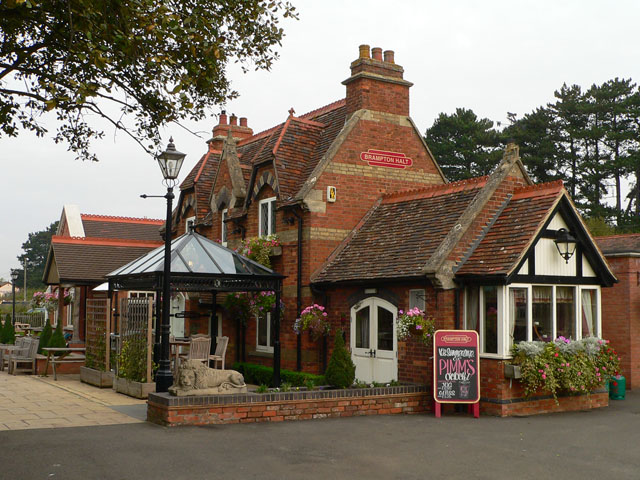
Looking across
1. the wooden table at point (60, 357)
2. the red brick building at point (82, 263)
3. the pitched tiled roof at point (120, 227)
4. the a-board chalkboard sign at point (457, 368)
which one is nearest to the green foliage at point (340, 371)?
the a-board chalkboard sign at point (457, 368)

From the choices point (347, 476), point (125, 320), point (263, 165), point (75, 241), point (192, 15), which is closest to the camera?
point (347, 476)

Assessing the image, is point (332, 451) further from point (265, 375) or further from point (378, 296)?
point (265, 375)

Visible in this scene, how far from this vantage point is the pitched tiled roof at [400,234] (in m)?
15.9

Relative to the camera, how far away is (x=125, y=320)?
675 inches

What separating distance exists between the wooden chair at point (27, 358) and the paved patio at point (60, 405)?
189 centimetres

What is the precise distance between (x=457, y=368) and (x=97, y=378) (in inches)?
369

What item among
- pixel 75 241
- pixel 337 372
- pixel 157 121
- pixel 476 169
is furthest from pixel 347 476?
pixel 476 169

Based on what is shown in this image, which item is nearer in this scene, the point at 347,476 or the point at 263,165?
the point at 347,476

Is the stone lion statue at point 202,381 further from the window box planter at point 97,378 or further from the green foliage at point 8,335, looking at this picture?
the green foliage at point 8,335

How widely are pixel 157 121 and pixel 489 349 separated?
774 centimetres

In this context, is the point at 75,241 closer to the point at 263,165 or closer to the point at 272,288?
the point at 263,165

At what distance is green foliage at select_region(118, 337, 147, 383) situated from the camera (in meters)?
15.9

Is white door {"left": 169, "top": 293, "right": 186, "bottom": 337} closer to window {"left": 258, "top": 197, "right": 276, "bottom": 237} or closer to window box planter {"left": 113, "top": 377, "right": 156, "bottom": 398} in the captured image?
window {"left": 258, "top": 197, "right": 276, "bottom": 237}

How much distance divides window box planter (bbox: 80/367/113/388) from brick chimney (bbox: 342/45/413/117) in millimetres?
9633
